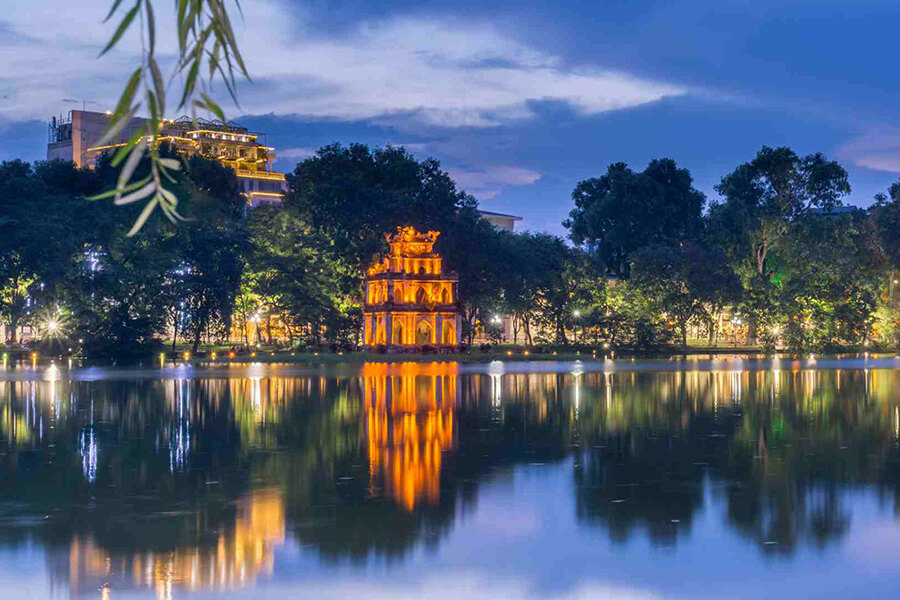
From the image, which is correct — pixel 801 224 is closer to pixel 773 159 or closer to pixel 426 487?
pixel 773 159

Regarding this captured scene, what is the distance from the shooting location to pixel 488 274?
12369 centimetres

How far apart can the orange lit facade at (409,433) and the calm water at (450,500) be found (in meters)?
0.11

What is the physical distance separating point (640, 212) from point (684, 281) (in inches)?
1918

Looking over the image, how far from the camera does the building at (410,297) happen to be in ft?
372

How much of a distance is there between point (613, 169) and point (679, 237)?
1356 centimetres

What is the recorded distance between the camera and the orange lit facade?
79.4 feet

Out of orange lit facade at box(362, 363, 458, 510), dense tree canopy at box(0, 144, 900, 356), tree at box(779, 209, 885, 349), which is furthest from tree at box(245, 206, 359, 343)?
orange lit facade at box(362, 363, 458, 510)

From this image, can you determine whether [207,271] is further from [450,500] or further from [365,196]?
[450,500]

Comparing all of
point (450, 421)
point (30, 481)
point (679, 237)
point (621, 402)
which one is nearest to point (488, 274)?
point (679, 237)

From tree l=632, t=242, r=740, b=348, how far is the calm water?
7895 centimetres

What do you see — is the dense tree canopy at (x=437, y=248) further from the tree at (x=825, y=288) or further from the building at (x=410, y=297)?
the building at (x=410, y=297)

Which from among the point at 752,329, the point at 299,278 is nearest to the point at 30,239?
the point at 299,278

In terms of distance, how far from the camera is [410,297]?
11394 centimetres

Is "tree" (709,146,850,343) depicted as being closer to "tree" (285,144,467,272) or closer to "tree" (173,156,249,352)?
"tree" (285,144,467,272)
